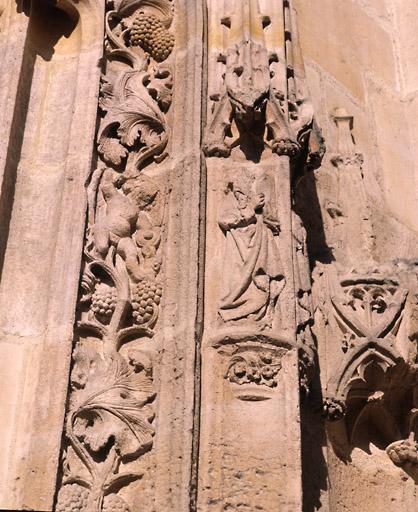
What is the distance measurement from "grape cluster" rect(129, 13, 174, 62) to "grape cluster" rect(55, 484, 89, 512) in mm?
2260

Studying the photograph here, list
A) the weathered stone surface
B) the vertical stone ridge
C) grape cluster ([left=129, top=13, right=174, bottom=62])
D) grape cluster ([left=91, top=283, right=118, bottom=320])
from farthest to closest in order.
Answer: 1. grape cluster ([left=129, top=13, right=174, bottom=62])
2. grape cluster ([left=91, top=283, right=118, bottom=320])
3. the weathered stone surface
4. the vertical stone ridge

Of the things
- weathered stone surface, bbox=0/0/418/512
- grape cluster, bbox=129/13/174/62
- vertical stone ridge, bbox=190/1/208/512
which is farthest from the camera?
grape cluster, bbox=129/13/174/62

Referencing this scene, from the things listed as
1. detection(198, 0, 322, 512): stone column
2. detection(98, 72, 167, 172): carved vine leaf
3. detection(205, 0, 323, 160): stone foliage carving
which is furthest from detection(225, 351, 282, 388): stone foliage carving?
detection(98, 72, 167, 172): carved vine leaf

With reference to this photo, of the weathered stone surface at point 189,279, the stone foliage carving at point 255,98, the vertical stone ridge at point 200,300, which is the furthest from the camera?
the stone foliage carving at point 255,98

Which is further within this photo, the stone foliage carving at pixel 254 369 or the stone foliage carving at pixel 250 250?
the stone foliage carving at pixel 250 250

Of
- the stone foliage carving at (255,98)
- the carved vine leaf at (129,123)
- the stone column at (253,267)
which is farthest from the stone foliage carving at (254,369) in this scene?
the carved vine leaf at (129,123)

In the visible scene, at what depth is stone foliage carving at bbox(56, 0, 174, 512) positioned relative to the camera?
13.5 feet

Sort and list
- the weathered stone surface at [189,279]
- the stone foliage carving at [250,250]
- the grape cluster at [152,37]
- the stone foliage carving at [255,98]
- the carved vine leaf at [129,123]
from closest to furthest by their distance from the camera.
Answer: the weathered stone surface at [189,279]
the stone foliage carving at [250,250]
the stone foliage carving at [255,98]
the carved vine leaf at [129,123]
the grape cluster at [152,37]

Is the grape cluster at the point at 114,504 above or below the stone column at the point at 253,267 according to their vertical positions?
below

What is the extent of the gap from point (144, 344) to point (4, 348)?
1.94 feet

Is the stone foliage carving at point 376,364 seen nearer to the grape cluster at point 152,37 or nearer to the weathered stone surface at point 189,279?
the weathered stone surface at point 189,279

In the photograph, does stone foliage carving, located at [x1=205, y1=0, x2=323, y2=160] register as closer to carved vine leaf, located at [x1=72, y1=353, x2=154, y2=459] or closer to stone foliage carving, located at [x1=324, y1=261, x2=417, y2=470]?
stone foliage carving, located at [x1=324, y1=261, x2=417, y2=470]

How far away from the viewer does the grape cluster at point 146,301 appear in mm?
4430

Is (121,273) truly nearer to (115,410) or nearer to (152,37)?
(115,410)
